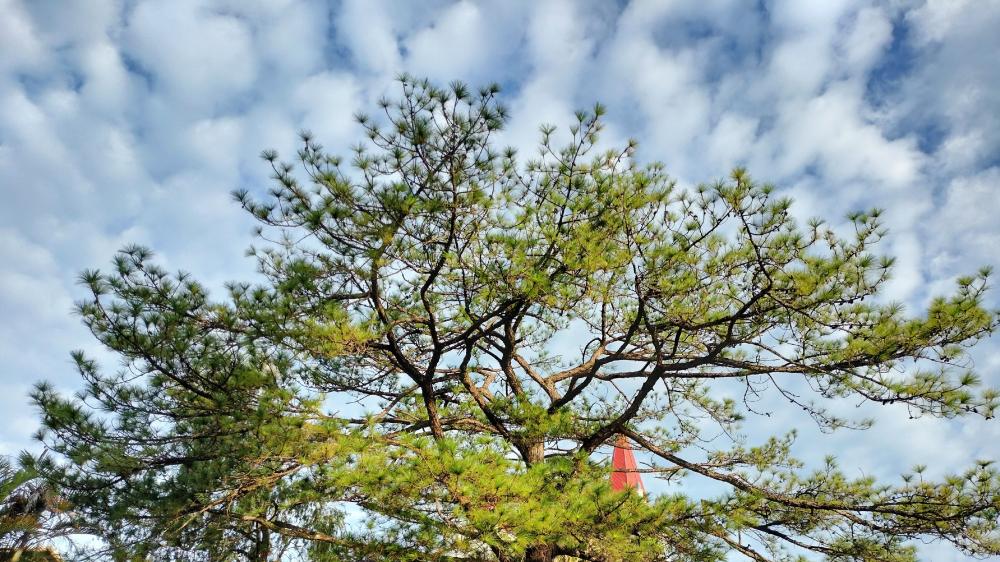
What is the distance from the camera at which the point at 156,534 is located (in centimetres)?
385

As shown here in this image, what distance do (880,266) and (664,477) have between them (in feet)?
8.16

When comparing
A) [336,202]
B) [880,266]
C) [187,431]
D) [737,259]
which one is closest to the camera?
[880,266]

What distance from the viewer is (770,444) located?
15.8 feet

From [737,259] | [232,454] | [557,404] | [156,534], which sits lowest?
[156,534]

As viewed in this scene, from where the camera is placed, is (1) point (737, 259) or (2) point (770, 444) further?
(2) point (770, 444)

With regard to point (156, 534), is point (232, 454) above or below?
above

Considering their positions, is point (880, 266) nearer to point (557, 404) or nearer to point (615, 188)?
point (615, 188)

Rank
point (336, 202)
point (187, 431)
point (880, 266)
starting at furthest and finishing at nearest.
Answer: point (187, 431) → point (336, 202) → point (880, 266)

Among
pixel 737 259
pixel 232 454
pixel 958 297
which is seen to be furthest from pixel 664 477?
pixel 232 454

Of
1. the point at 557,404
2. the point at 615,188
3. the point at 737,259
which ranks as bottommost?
the point at 557,404

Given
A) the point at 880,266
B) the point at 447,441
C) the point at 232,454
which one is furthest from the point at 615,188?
the point at 232,454

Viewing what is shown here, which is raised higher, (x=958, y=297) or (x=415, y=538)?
(x=958, y=297)

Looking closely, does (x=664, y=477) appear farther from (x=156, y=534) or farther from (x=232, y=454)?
(x=156, y=534)

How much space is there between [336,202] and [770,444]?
143 inches
